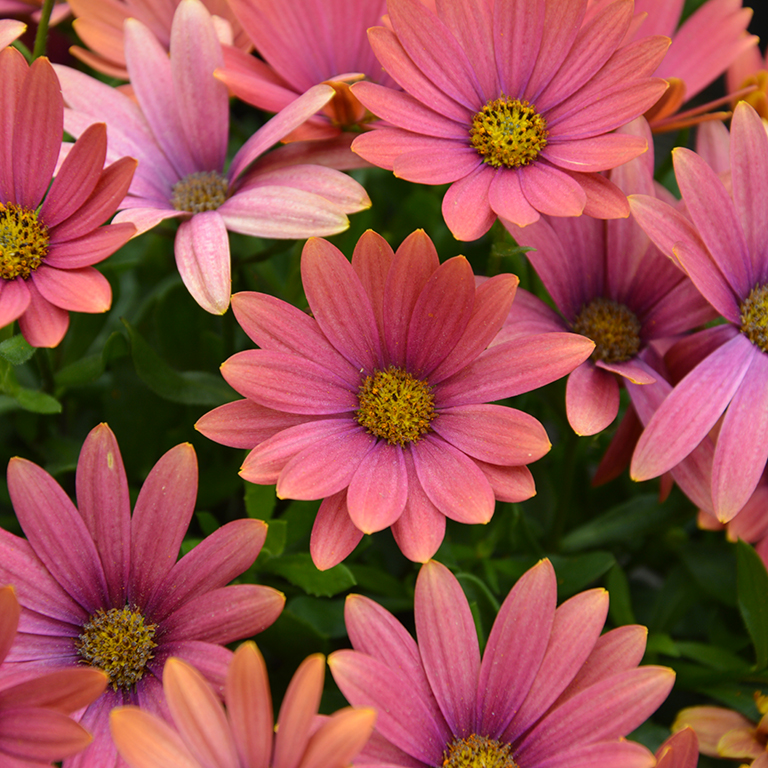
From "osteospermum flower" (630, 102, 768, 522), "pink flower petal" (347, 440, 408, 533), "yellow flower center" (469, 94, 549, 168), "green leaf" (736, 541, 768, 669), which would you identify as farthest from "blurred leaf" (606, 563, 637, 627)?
"yellow flower center" (469, 94, 549, 168)

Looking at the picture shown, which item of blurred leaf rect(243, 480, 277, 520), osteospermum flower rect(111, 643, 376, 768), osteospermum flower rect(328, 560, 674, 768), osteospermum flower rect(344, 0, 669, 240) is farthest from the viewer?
blurred leaf rect(243, 480, 277, 520)

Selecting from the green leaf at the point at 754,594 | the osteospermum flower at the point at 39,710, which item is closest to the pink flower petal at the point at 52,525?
the osteospermum flower at the point at 39,710

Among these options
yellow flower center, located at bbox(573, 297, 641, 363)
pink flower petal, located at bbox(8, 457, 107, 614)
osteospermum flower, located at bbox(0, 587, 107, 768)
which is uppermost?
yellow flower center, located at bbox(573, 297, 641, 363)

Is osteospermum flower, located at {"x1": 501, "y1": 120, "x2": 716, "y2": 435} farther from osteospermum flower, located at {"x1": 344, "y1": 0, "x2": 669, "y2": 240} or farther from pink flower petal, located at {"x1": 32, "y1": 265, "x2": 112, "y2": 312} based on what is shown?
pink flower petal, located at {"x1": 32, "y1": 265, "x2": 112, "y2": 312}

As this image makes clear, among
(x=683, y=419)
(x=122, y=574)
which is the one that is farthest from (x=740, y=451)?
(x=122, y=574)

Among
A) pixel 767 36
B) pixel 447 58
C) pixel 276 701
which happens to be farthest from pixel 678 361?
pixel 767 36

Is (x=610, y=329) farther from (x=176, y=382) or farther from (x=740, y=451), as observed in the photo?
(x=176, y=382)

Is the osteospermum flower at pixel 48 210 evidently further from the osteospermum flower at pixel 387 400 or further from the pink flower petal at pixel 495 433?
the pink flower petal at pixel 495 433
